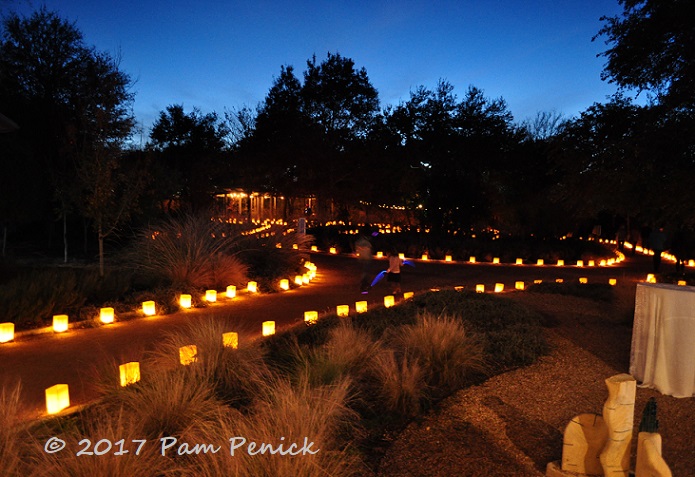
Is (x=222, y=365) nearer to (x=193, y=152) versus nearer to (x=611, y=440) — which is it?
(x=611, y=440)

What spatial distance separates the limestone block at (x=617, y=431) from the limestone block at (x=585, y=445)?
0.12 metres

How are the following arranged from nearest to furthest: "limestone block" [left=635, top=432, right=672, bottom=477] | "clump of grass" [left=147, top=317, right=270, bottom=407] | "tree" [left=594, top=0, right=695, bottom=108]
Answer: "limestone block" [left=635, top=432, right=672, bottom=477], "clump of grass" [left=147, top=317, right=270, bottom=407], "tree" [left=594, top=0, right=695, bottom=108]

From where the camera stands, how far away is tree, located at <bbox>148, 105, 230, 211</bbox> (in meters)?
33.2

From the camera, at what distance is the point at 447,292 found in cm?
1117

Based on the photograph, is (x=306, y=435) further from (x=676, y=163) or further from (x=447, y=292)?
(x=676, y=163)

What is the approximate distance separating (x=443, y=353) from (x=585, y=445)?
245 centimetres

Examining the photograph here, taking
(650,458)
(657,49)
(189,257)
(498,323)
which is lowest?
(498,323)

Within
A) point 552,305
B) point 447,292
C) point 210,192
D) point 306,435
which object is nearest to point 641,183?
point 552,305

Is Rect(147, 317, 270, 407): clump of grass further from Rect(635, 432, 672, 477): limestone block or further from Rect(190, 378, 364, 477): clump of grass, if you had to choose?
Rect(635, 432, 672, 477): limestone block

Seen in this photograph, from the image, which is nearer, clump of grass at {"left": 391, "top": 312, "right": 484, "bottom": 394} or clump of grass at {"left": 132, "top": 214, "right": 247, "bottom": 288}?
clump of grass at {"left": 391, "top": 312, "right": 484, "bottom": 394}

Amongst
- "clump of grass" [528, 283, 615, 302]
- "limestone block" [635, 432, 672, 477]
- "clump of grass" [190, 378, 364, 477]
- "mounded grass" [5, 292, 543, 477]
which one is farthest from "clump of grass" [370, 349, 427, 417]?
"clump of grass" [528, 283, 615, 302]

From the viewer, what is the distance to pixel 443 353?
6242mm

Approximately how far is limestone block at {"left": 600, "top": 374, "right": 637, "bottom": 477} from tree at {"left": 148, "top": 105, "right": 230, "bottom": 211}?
28.1 meters

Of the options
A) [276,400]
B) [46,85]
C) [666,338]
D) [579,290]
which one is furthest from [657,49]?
[46,85]
